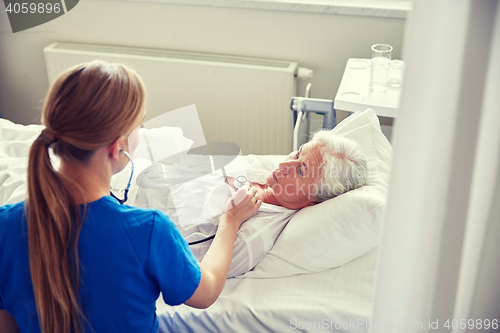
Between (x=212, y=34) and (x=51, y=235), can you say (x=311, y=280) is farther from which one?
(x=212, y=34)

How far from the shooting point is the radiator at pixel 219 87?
229 cm

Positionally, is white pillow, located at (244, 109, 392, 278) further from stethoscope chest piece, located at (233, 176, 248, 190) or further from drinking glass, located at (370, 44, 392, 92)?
drinking glass, located at (370, 44, 392, 92)

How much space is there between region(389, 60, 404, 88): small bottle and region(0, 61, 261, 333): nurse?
1.23 metres

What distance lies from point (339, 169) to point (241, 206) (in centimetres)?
33

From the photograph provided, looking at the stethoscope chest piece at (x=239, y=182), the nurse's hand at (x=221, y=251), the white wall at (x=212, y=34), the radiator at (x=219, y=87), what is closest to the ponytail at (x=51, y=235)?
the nurse's hand at (x=221, y=251)

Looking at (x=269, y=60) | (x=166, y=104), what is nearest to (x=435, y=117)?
(x=269, y=60)

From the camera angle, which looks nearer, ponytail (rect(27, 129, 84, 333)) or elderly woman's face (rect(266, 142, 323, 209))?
ponytail (rect(27, 129, 84, 333))

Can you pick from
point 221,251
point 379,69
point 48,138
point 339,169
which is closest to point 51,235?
point 48,138

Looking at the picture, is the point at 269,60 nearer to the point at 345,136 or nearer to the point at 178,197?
the point at 345,136

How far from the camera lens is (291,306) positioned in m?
1.16

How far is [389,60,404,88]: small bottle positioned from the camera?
177 centimetres

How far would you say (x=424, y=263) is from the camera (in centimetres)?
55

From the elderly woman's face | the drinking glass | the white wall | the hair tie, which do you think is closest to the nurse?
the hair tie

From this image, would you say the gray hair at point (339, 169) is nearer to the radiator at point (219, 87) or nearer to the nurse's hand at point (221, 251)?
the nurse's hand at point (221, 251)
